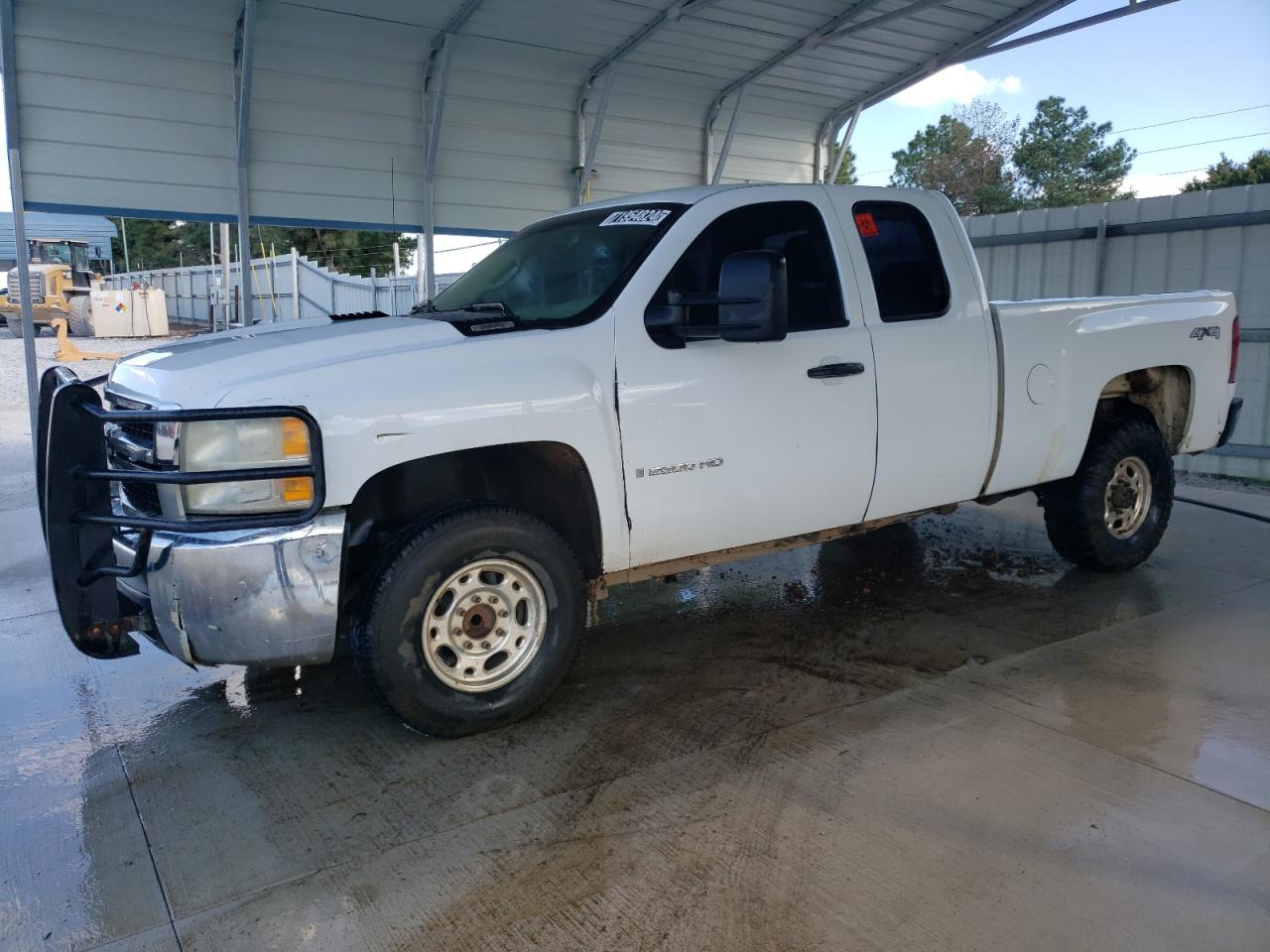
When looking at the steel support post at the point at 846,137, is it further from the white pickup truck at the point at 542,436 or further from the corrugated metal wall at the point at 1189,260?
the white pickup truck at the point at 542,436

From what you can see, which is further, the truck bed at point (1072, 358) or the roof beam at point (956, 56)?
the roof beam at point (956, 56)

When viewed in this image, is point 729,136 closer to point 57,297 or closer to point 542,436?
point 542,436

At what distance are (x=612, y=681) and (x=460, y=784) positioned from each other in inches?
44.4

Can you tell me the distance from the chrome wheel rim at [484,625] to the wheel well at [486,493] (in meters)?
0.30

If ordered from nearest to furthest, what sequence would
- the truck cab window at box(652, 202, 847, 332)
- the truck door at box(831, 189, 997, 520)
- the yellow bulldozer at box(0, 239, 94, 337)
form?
the truck cab window at box(652, 202, 847, 332)
the truck door at box(831, 189, 997, 520)
the yellow bulldozer at box(0, 239, 94, 337)

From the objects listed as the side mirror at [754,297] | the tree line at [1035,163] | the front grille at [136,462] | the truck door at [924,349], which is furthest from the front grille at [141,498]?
the tree line at [1035,163]

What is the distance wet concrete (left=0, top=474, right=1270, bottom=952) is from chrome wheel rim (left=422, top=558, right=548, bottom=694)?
287mm

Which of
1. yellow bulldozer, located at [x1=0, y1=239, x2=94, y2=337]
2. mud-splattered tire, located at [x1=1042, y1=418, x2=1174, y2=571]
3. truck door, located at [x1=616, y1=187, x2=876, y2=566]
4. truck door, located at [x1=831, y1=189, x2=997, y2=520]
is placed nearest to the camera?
truck door, located at [x1=616, y1=187, x2=876, y2=566]

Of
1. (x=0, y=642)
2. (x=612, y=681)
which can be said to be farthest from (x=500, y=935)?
(x=0, y=642)

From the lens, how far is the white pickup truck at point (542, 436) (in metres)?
3.47

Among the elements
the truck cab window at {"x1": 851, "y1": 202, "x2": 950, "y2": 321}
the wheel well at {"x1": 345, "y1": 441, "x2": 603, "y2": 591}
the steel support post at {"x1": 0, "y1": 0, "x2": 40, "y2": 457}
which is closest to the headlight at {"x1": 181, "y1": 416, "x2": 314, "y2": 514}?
the wheel well at {"x1": 345, "y1": 441, "x2": 603, "y2": 591}

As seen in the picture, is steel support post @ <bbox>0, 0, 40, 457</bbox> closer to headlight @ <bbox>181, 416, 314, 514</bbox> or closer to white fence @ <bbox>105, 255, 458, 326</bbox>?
white fence @ <bbox>105, 255, 458, 326</bbox>

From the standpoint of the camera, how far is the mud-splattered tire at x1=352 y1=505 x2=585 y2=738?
12.0ft

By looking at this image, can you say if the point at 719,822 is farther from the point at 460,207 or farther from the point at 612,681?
the point at 460,207
